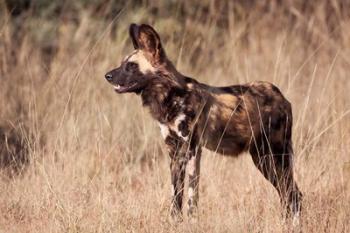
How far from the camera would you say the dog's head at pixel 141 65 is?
5133mm

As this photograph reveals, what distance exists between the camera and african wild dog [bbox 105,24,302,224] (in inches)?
197

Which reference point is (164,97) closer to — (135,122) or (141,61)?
(141,61)

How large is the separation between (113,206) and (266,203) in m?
0.87

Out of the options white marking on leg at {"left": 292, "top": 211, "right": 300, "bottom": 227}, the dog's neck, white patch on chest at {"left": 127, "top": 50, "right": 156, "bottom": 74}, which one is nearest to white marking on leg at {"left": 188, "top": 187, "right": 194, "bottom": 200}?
the dog's neck

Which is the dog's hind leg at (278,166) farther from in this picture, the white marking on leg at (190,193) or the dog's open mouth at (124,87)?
the dog's open mouth at (124,87)

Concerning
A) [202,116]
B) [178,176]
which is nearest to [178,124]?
[202,116]

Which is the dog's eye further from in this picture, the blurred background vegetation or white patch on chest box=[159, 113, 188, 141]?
the blurred background vegetation

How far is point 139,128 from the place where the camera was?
22.3ft

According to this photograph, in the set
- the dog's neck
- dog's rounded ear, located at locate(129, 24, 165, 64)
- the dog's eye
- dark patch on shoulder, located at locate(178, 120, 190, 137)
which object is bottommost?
dark patch on shoulder, located at locate(178, 120, 190, 137)

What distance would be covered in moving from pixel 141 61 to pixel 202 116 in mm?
538

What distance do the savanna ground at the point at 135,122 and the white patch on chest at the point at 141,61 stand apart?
358mm

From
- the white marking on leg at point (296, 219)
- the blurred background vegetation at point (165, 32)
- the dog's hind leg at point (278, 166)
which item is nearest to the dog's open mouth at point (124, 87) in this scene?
the dog's hind leg at point (278, 166)

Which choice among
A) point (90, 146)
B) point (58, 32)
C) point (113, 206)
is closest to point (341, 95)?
point (90, 146)

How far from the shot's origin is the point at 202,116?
16.5 feet
